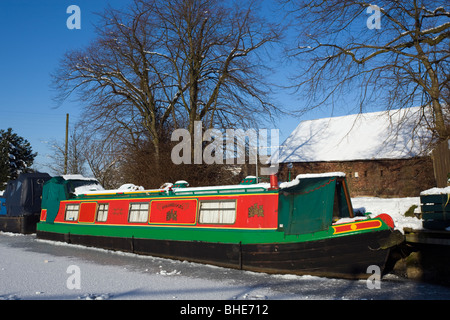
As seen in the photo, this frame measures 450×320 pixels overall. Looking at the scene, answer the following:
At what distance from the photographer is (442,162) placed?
1257 centimetres

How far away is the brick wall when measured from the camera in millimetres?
22438

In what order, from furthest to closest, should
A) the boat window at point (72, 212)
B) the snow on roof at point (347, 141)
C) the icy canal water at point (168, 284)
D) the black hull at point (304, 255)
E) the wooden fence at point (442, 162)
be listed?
the snow on roof at point (347, 141)
the boat window at point (72, 212)
the wooden fence at point (442, 162)
the black hull at point (304, 255)
the icy canal water at point (168, 284)

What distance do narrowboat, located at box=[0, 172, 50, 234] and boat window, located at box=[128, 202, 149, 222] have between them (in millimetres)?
8363

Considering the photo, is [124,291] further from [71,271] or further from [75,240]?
[75,240]

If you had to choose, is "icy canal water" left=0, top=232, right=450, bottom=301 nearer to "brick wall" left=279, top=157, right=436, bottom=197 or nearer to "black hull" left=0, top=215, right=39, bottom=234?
"black hull" left=0, top=215, right=39, bottom=234

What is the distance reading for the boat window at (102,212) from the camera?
1295 cm

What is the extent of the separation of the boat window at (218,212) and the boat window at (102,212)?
172 inches

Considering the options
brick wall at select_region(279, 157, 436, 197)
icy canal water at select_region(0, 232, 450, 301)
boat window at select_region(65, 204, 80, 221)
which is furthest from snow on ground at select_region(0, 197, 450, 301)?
brick wall at select_region(279, 157, 436, 197)

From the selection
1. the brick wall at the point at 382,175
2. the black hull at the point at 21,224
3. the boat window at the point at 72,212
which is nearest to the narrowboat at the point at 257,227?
the boat window at the point at 72,212

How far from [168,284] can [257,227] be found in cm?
240

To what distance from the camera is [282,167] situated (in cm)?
2833

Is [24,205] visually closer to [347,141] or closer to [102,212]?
[102,212]

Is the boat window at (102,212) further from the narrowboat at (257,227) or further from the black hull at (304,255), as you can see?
the black hull at (304,255)

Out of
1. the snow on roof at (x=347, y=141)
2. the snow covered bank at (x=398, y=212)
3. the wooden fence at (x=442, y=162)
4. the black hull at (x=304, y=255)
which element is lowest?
the black hull at (x=304, y=255)
